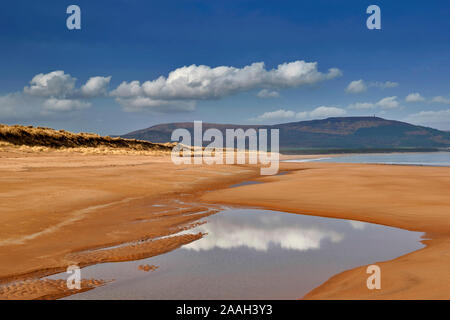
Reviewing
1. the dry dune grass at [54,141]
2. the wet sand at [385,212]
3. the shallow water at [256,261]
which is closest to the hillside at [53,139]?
the dry dune grass at [54,141]

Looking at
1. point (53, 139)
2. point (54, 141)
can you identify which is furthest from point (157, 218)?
point (53, 139)

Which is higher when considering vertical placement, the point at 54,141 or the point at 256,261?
the point at 54,141

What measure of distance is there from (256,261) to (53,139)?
53955 millimetres

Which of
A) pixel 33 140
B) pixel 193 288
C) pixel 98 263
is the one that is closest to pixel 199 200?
pixel 98 263

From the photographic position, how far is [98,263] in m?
6.88

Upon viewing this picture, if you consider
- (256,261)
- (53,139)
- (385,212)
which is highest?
(53,139)

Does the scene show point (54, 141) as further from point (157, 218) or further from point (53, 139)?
point (157, 218)

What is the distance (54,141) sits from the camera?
52.6 metres

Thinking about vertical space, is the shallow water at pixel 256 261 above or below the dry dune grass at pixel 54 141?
below

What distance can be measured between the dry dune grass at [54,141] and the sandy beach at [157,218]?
30.5 m

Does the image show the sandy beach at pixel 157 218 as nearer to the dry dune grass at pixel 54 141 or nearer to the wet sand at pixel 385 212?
the wet sand at pixel 385 212

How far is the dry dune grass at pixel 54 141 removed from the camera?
150 feet

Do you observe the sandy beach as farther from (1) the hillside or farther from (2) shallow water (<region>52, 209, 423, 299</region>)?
(1) the hillside
